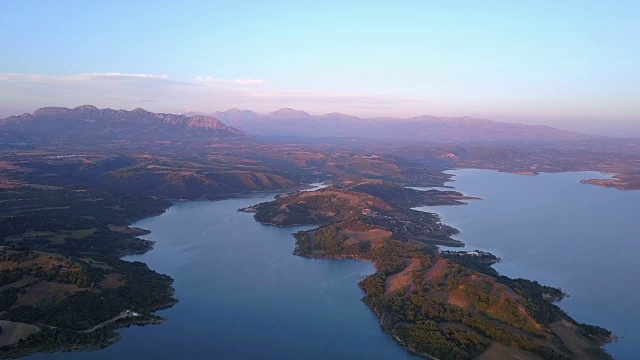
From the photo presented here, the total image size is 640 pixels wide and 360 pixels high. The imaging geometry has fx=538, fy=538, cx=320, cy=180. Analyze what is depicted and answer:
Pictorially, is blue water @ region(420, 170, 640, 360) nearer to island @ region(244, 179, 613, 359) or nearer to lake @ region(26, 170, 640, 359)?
lake @ region(26, 170, 640, 359)

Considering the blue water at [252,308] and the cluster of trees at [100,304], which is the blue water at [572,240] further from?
the cluster of trees at [100,304]

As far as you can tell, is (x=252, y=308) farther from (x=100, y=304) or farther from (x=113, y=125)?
(x=113, y=125)

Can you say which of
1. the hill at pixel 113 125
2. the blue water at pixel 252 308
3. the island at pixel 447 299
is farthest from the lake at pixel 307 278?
the hill at pixel 113 125

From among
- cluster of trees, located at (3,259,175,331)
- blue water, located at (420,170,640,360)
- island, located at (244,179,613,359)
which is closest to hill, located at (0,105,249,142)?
blue water, located at (420,170,640,360)

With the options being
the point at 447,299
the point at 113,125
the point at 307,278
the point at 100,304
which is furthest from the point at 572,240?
the point at 113,125

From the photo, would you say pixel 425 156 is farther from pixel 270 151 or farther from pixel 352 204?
pixel 352 204

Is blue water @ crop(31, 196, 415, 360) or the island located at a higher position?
the island

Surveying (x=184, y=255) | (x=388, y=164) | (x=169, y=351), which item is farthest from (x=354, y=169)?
(x=169, y=351)
